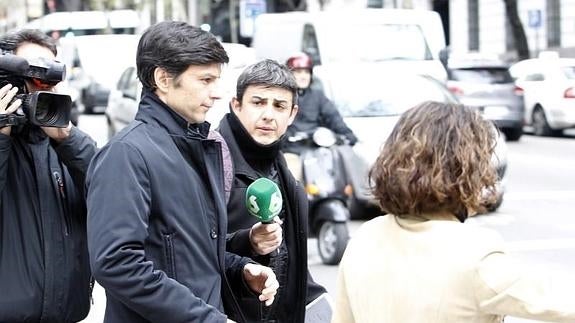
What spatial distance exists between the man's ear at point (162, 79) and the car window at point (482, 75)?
2041cm

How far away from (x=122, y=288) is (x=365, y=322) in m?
0.63

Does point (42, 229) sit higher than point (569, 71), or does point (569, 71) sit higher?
point (42, 229)

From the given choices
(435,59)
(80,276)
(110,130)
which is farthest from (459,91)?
(80,276)

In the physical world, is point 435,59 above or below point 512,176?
above

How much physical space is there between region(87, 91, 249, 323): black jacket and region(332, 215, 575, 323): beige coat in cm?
44

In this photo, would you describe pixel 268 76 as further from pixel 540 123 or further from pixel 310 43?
pixel 540 123

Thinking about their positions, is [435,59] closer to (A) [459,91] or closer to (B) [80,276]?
(A) [459,91]

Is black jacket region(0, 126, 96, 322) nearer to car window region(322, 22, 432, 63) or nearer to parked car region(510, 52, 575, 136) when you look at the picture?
car window region(322, 22, 432, 63)

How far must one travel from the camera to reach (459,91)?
911 inches

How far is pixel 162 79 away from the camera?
10.6 ft

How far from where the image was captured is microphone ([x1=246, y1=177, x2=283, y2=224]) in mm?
3443

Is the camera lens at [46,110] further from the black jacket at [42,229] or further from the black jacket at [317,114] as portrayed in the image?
the black jacket at [317,114]

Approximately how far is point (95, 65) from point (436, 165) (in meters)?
28.9

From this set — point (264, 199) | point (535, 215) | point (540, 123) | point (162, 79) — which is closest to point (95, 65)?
point (540, 123)
